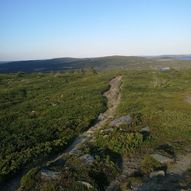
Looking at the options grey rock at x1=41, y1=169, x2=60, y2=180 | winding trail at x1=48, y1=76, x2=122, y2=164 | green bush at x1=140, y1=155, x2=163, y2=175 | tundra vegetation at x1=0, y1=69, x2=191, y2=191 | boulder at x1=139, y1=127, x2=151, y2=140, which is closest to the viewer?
grey rock at x1=41, y1=169, x2=60, y2=180

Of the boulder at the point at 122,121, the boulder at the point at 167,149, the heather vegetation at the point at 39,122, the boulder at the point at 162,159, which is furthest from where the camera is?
the boulder at the point at 122,121

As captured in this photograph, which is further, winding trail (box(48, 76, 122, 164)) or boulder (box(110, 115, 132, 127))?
boulder (box(110, 115, 132, 127))

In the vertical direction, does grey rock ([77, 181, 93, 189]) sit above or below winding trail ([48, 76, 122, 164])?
above

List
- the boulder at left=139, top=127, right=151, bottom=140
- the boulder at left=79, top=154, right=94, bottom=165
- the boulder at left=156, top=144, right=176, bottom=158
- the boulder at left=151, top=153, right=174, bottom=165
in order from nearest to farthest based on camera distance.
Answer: the boulder at left=79, top=154, right=94, bottom=165
the boulder at left=151, top=153, right=174, bottom=165
the boulder at left=156, top=144, right=176, bottom=158
the boulder at left=139, top=127, right=151, bottom=140

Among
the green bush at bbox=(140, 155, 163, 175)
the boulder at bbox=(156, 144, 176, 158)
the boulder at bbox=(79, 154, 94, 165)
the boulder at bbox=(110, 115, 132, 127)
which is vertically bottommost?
the boulder at bbox=(110, 115, 132, 127)

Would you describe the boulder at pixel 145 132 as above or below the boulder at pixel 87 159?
below

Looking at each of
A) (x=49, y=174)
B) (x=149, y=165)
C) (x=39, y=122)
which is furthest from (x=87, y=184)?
(x=39, y=122)

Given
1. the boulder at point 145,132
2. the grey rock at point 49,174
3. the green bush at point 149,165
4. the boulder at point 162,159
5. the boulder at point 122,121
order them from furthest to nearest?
the boulder at point 122,121, the boulder at point 145,132, the boulder at point 162,159, the green bush at point 149,165, the grey rock at point 49,174

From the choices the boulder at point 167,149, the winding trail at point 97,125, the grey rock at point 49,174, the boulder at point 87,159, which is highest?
the grey rock at point 49,174

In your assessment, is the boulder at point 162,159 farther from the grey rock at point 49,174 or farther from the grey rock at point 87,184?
the grey rock at point 49,174

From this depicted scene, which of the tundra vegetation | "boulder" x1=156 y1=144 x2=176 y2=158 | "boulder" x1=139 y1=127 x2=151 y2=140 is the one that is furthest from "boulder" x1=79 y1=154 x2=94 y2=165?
"boulder" x1=139 y1=127 x2=151 y2=140

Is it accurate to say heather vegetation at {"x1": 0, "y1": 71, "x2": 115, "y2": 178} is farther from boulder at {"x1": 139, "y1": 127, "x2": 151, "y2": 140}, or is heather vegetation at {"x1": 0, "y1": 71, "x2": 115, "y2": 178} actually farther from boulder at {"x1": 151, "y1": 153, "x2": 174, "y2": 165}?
boulder at {"x1": 151, "y1": 153, "x2": 174, "y2": 165}

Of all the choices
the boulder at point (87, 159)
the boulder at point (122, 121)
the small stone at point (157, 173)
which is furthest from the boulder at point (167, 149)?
the boulder at point (122, 121)
